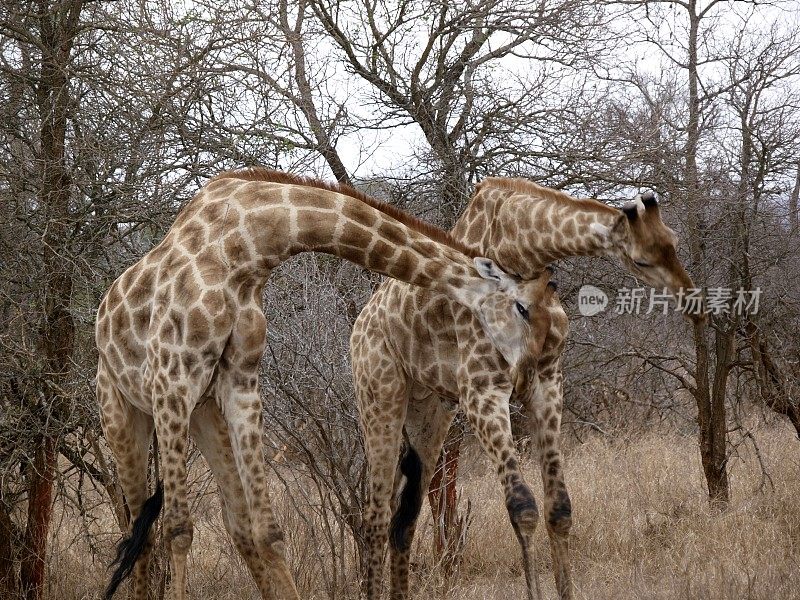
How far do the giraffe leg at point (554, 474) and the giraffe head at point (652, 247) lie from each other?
911 mm

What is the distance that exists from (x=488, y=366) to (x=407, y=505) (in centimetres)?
136

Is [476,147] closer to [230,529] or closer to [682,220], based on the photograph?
[682,220]

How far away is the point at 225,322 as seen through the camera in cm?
416

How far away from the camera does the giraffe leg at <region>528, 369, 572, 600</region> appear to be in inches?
181

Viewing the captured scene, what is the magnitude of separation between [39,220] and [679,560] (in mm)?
4729

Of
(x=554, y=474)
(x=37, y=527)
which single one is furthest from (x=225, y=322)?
(x=37, y=527)

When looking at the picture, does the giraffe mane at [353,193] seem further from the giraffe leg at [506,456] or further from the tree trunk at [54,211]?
the tree trunk at [54,211]

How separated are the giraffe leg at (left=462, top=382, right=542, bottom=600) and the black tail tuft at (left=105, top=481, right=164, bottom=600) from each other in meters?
1.66

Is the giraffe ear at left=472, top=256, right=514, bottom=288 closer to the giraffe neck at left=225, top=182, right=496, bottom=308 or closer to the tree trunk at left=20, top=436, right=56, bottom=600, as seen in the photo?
the giraffe neck at left=225, top=182, right=496, bottom=308

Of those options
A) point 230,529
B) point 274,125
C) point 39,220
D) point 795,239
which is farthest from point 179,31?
point 795,239

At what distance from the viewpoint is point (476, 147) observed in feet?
24.5

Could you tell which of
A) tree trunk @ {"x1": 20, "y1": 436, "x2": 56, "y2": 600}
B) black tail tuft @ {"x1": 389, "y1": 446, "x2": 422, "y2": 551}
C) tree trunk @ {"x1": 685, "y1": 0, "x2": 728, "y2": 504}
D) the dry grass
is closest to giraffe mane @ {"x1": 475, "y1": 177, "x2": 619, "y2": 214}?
black tail tuft @ {"x1": 389, "y1": 446, "x2": 422, "y2": 551}

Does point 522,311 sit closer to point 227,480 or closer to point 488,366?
point 488,366

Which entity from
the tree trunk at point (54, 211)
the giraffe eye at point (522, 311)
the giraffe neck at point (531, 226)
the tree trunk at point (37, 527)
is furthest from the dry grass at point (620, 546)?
the giraffe neck at point (531, 226)
